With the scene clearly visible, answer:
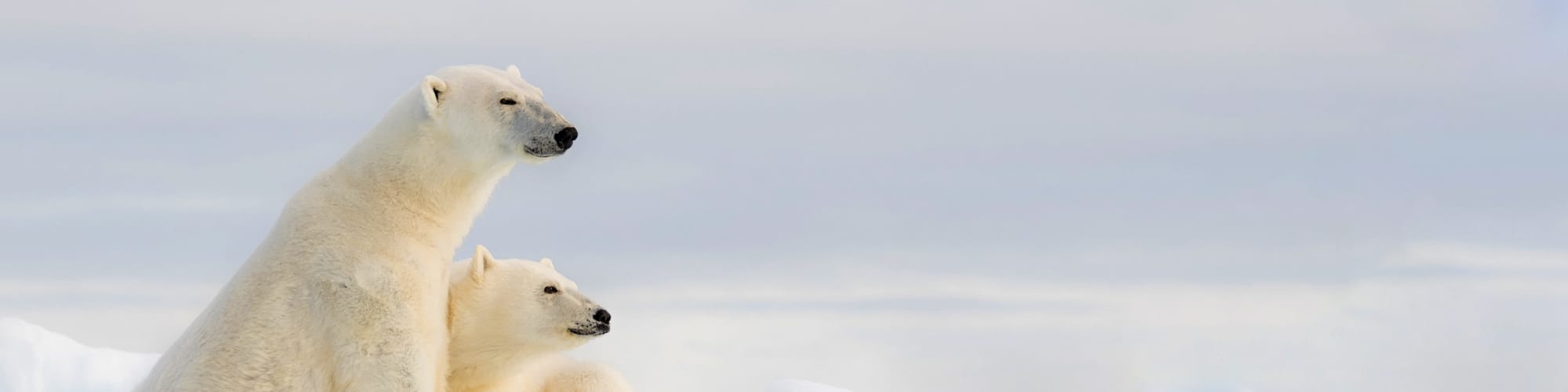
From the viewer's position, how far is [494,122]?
7352mm

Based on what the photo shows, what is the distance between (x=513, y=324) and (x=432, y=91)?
5.29 feet

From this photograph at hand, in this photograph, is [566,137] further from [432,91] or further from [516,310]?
[516,310]

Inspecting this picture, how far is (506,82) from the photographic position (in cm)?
761

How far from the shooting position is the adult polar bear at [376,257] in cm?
688

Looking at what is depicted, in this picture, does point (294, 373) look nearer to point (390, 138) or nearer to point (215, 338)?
point (215, 338)

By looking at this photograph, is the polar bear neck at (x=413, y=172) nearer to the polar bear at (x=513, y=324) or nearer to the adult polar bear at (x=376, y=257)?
the adult polar bear at (x=376, y=257)

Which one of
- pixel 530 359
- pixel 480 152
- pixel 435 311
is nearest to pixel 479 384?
pixel 530 359

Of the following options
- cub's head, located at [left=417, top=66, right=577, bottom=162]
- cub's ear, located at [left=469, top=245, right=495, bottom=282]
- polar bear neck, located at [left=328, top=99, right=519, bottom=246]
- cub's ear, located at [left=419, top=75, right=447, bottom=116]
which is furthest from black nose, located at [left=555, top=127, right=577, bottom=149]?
cub's ear, located at [left=469, top=245, right=495, bottom=282]

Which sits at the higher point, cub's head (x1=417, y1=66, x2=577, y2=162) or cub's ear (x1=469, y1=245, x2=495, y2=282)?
cub's head (x1=417, y1=66, x2=577, y2=162)

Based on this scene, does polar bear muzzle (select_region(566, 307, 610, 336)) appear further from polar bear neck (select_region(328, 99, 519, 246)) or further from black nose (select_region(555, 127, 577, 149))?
black nose (select_region(555, 127, 577, 149))

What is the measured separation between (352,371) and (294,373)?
273mm

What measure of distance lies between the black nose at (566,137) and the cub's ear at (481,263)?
133cm

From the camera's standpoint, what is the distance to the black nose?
24.2ft

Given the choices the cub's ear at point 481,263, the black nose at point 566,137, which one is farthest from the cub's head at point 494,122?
the cub's ear at point 481,263
